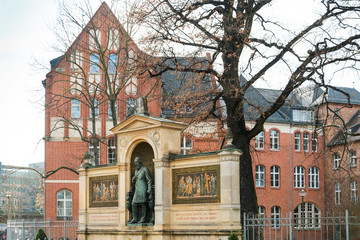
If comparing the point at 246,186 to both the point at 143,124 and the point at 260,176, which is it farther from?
the point at 260,176

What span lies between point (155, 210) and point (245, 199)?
3.68 metres

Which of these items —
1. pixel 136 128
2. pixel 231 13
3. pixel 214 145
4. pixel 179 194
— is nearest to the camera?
pixel 179 194

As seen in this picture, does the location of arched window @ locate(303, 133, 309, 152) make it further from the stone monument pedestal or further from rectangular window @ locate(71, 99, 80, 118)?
the stone monument pedestal

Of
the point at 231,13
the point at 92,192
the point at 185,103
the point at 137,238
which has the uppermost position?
the point at 231,13

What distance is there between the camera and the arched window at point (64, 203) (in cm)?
3797

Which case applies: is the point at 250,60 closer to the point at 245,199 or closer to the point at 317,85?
the point at 317,85

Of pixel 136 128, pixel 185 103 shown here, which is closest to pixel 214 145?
pixel 185 103

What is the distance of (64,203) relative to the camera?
125 ft

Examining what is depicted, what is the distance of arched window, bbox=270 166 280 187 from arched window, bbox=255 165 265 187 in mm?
796

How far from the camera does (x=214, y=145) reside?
40.4 metres

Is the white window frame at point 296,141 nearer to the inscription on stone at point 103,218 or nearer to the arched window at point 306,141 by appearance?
the arched window at point 306,141

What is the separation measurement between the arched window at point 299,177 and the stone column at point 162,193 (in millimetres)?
32216

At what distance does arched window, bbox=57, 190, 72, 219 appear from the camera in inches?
1495

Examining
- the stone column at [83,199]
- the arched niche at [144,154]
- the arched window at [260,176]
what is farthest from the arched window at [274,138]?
the arched niche at [144,154]
